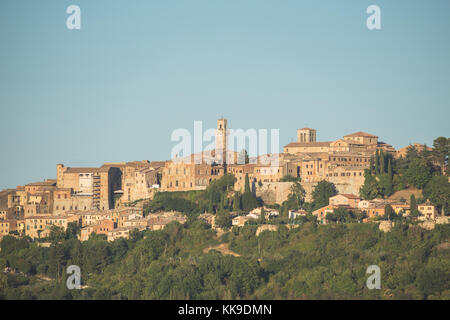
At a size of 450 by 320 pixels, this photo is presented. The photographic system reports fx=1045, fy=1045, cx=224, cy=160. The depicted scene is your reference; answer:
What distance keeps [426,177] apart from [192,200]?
13.5m

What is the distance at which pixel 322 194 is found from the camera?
56875 millimetres

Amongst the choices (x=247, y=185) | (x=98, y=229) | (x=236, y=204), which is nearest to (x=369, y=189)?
(x=247, y=185)

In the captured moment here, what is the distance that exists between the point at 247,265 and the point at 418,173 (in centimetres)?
1169

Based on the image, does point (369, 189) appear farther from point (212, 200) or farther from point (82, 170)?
point (82, 170)

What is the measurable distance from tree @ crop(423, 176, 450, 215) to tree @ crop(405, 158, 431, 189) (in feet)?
1.63

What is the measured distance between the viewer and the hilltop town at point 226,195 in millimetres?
55938

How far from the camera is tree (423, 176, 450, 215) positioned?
174 feet

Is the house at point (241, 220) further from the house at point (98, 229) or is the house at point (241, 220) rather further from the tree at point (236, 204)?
the house at point (98, 229)

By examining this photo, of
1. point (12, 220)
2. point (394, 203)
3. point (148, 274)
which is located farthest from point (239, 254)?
point (12, 220)

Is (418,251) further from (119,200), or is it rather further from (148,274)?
(119,200)

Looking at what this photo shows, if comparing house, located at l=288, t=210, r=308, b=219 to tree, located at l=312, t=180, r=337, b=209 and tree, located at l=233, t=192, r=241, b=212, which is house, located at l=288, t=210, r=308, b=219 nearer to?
tree, located at l=312, t=180, r=337, b=209

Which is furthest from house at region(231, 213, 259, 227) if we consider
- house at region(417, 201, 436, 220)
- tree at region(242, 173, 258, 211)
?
house at region(417, 201, 436, 220)

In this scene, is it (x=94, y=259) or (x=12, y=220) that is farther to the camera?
(x=12, y=220)

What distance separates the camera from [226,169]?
63.8 m
